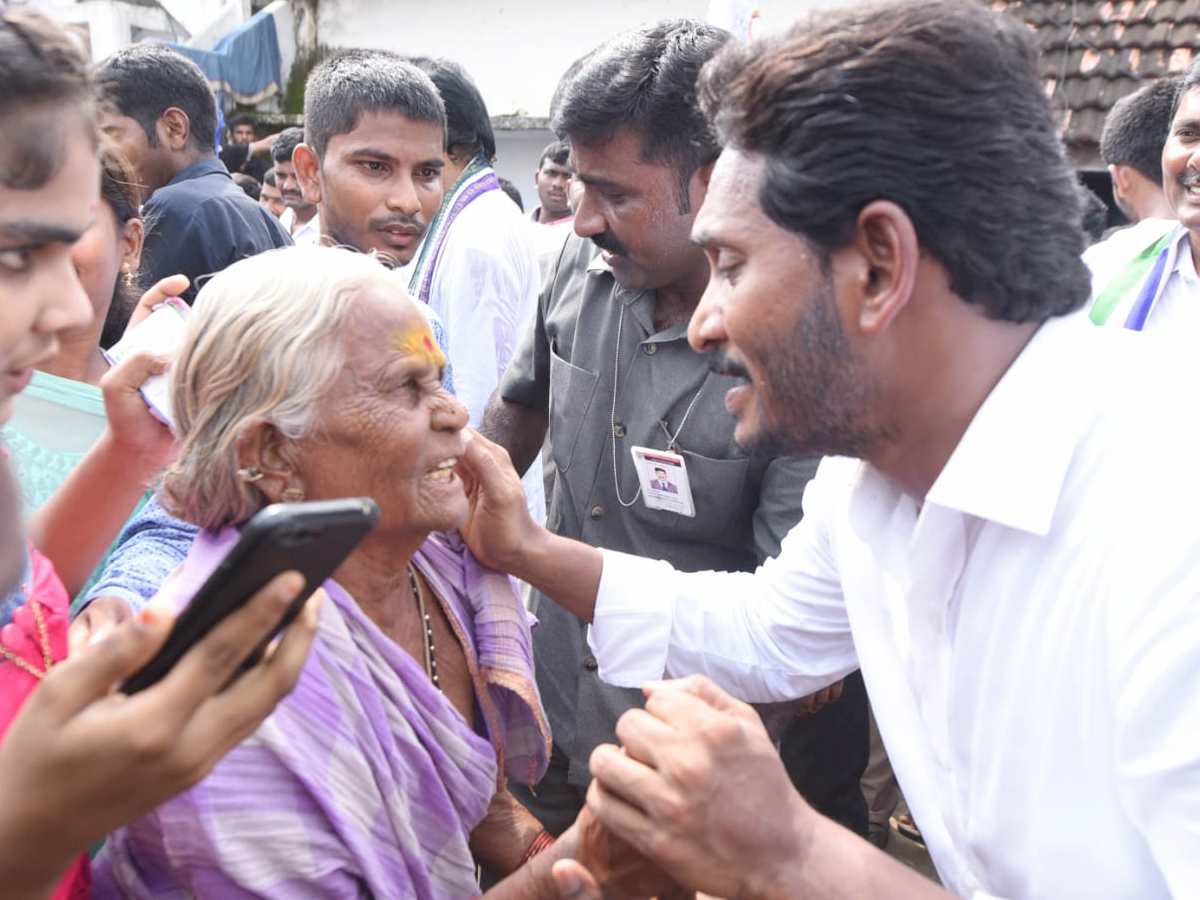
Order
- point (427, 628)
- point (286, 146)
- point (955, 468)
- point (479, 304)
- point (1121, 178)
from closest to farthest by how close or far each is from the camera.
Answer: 1. point (955, 468)
2. point (427, 628)
3. point (479, 304)
4. point (1121, 178)
5. point (286, 146)

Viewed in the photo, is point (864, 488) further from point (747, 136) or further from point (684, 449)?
point (684, 449)

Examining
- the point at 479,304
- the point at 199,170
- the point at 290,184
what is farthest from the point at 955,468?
the point at 290,184

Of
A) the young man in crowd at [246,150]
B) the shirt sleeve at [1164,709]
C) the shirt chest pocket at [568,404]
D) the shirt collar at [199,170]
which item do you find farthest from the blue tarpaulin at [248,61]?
the shirt sleeve at [1164,709]

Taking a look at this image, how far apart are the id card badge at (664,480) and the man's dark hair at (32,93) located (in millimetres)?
1700

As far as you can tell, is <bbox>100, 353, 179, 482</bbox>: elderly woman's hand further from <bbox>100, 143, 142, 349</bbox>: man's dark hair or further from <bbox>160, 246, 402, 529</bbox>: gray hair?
<bbox>100, 143, 142, 349</bbox>: man's dark hair

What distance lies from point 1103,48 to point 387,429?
29.2 feet

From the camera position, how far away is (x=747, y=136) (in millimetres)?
1892

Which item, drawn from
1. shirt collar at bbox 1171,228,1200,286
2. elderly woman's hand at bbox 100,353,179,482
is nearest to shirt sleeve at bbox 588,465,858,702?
Answer: elderly woman's hand at bbox 100,353,179,482

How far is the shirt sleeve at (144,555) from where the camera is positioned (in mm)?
2076

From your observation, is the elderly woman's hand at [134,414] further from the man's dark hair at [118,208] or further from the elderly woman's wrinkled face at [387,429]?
the man's dark hair at [118,208]

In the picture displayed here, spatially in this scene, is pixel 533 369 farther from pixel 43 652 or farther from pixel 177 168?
pixel 177 168

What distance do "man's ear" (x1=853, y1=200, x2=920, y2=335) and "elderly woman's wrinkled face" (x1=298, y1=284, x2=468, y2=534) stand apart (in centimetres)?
88

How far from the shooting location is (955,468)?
177cm

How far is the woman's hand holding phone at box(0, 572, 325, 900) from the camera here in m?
1.16
